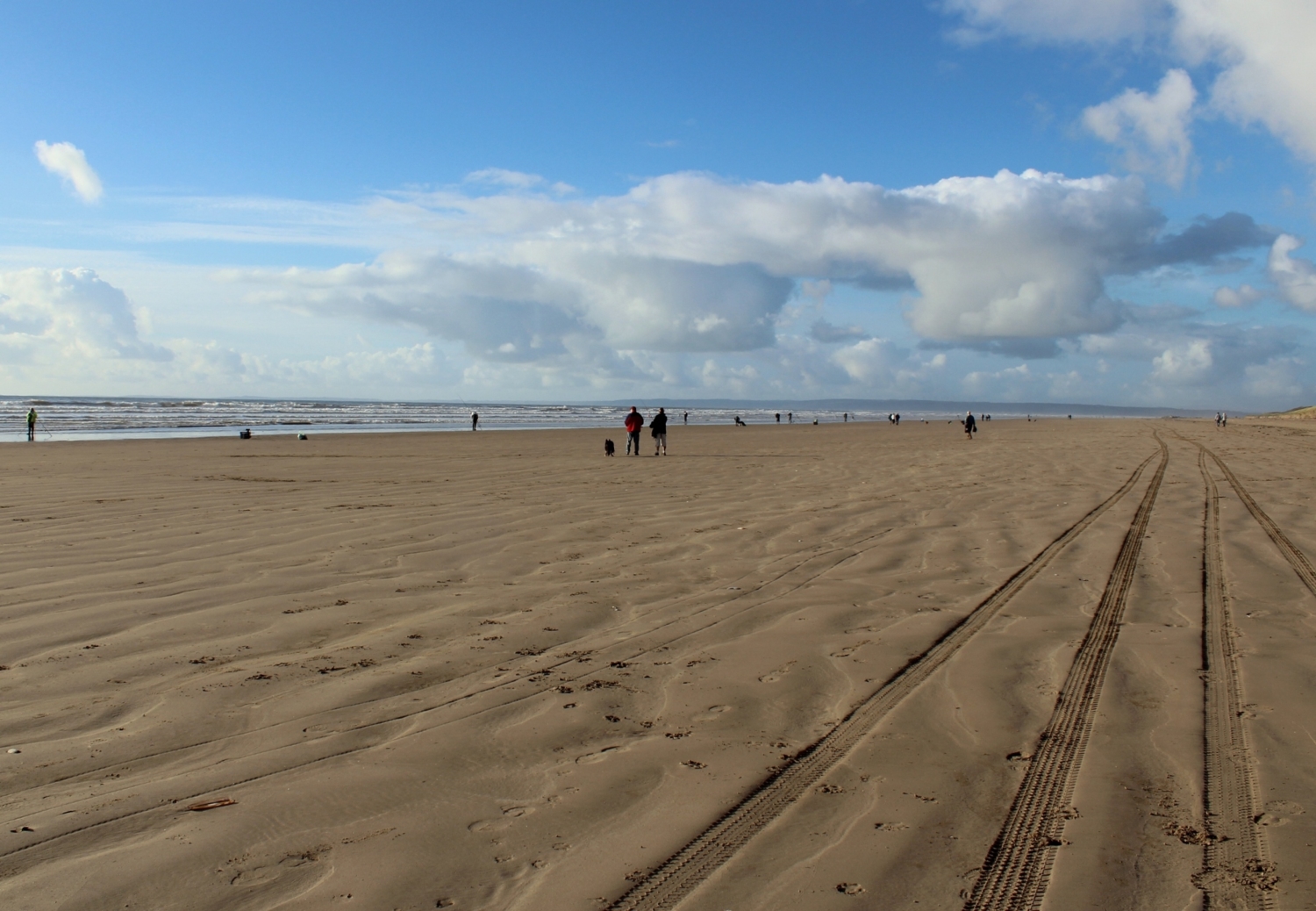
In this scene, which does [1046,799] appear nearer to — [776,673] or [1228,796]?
Result: [1228,796]

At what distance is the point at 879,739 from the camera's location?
3.61 m

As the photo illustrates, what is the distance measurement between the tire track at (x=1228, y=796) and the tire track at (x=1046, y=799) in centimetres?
44

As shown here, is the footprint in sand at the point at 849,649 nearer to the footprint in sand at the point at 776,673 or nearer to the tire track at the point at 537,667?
the footprint in sand at the point at 776,673

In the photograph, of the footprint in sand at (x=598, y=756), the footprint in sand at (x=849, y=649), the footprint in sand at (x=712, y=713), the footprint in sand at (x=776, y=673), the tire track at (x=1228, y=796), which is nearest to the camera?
the tire track at (x=1228, y=796)

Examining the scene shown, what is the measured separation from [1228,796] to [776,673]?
2043mm

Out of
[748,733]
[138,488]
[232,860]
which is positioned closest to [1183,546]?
[748,733]

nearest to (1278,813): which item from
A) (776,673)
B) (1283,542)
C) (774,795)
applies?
(774,795)

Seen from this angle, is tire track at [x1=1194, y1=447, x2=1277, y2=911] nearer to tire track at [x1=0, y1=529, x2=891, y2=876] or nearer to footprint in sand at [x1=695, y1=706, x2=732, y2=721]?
footprint in sand at [x1=695, y1=706, x2=732, y2=721]

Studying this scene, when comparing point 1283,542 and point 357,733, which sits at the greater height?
point 1283,542

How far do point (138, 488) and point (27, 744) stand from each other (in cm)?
1059

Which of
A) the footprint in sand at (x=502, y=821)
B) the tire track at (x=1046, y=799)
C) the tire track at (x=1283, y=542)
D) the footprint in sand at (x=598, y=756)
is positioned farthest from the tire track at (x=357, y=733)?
the tire track at (x=1283, y=542)

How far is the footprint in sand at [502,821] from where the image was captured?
285cm

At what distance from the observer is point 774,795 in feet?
10.2

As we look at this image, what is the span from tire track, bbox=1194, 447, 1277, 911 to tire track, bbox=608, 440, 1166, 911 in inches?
50.3
